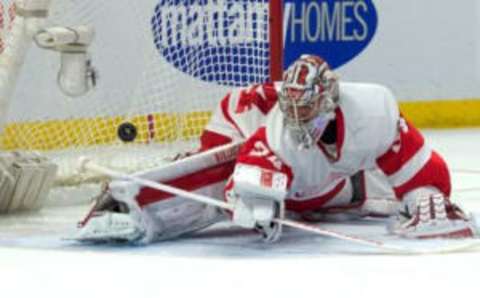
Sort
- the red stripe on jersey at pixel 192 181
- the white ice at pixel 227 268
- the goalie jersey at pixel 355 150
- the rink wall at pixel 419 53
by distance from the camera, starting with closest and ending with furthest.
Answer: the white ice at pixel 227 268 < the goalie jersey at pixel 355 150 < the red stripe on jersey at pixel 192 181 < the rink wall at pixel 419 53

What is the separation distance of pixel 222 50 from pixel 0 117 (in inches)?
33.1

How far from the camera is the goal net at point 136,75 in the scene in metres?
5.24

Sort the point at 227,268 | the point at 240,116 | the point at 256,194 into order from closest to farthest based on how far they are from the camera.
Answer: the point at 227,268 → the point at 256,194 → the point at 240,116

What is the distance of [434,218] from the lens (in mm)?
4203

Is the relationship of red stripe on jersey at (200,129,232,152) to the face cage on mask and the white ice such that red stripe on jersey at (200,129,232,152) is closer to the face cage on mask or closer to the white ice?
the white ice

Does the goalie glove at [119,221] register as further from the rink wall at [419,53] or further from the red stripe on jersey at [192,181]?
the rink wall at [419,53]

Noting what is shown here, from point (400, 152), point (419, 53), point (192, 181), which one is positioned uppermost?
point (400, 152)

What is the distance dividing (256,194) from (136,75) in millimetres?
1938

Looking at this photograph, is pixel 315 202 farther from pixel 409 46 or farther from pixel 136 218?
pixel 409 46

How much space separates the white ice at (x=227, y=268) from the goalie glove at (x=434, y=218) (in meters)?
0.06

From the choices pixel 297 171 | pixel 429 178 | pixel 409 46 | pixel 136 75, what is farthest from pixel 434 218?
pixel 409 46

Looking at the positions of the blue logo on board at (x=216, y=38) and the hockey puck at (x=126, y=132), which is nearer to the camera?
the blue logo on board at (x=216, y=38)

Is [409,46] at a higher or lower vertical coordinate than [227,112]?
lower

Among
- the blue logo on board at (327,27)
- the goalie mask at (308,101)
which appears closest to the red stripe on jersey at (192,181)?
the goalie mask at (308,101)
